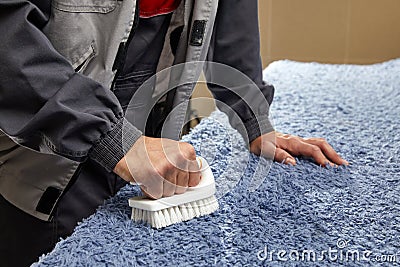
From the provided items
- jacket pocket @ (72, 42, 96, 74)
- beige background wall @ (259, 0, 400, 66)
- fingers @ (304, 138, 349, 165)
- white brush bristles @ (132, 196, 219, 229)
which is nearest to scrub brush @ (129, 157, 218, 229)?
white brush bristles @ (132, 196, 219, 229)

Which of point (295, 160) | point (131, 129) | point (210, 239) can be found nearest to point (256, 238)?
point (210, 239)

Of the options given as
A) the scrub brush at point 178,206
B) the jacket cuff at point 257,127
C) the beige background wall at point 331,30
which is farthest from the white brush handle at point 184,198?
the beige background wall at point 331,30

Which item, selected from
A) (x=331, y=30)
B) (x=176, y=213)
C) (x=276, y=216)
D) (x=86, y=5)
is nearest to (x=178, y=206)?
(x=176, y=213)

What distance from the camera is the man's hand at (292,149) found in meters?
0.94

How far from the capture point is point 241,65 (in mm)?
1034

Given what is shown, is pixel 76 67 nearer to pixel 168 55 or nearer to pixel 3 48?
pixel 3 48

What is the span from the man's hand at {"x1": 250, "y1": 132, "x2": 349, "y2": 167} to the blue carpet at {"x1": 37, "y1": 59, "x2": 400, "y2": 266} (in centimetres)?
2

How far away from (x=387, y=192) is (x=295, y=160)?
0.52ft

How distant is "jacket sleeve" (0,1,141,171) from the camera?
65 cm

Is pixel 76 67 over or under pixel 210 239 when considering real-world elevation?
over

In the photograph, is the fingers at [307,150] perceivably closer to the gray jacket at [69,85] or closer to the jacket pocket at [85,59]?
the gray jacket at [69,85]

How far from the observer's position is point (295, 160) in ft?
3.11

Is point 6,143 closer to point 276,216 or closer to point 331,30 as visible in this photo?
point 276,216

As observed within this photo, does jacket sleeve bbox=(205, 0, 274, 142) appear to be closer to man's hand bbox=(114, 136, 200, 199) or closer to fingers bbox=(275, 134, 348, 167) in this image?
fingers bbox=(275, 134, 348, 167)
